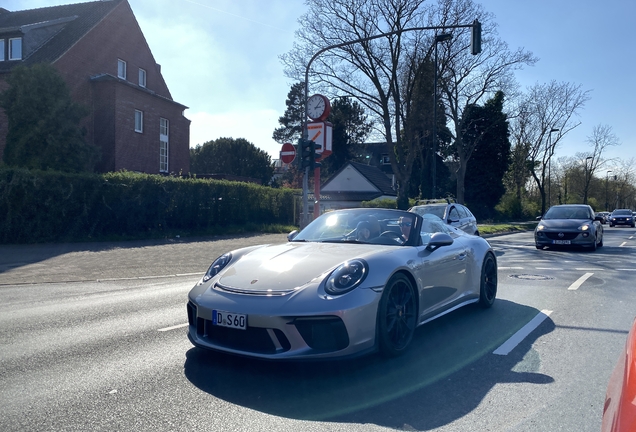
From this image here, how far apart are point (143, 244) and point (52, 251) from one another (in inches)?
117

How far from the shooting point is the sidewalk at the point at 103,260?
10.9m

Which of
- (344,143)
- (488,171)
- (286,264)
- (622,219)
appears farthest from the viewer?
(344,143)

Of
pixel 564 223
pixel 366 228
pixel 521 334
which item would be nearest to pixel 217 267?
pixel 366 228

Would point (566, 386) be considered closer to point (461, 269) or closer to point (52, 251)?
point (461, 269)

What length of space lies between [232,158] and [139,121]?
3384cm

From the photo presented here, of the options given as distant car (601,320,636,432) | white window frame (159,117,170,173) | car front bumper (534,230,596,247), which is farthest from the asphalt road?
white window frame (159,117,170,173)

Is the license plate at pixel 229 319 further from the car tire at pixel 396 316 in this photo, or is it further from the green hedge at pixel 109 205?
the green hedge at pixel 109 205

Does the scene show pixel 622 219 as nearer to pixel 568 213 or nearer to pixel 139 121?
pixel 568 213

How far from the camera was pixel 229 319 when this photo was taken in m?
4.14

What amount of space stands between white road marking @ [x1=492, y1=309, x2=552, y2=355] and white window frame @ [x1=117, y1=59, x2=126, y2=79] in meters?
30.8

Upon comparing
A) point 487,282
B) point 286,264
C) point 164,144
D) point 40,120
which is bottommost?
point 487,282

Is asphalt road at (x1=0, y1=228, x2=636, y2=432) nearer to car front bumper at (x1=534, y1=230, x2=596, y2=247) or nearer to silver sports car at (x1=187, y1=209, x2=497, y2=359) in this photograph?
silver sports car at (x1=187, y1=209, x2=497, y2=359)

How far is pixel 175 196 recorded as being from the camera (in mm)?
19750

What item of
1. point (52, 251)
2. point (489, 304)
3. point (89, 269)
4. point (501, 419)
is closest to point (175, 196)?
point (52, 251)
